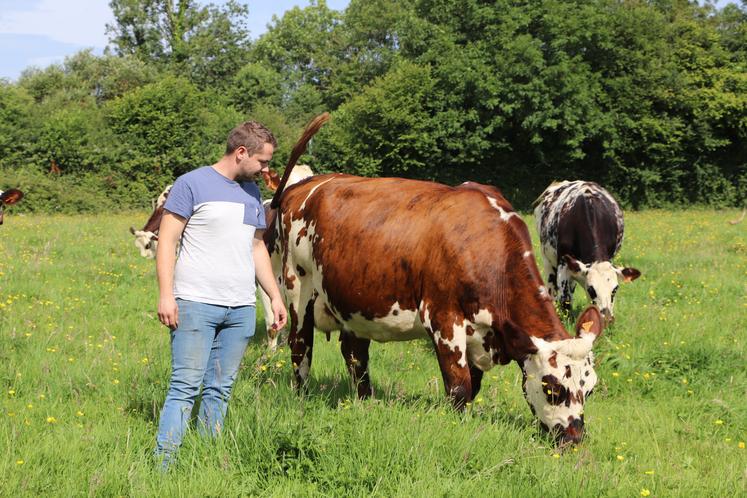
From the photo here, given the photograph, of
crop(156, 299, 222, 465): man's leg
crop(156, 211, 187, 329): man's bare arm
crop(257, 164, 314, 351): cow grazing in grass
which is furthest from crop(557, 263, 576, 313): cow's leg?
crop(156, 211, 187, 329): man's bare arm

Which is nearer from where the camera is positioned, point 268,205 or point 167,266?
point 167,266

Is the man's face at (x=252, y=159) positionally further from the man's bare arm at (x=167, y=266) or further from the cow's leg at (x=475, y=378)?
the cow's leg at (x=475, y=378)

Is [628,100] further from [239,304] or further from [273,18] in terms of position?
[273,18]

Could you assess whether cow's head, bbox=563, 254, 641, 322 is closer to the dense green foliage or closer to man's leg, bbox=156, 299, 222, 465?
man's leg, bbox=156, 299, 222, 465

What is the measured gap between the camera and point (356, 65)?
51500mm

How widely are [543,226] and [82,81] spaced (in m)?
45.1

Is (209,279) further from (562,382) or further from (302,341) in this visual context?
(562,382)

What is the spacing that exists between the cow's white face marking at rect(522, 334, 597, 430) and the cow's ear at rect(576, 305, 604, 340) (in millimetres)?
117

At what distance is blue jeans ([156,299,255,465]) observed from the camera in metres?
4.20

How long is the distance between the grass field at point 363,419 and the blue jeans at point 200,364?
0.40 ft

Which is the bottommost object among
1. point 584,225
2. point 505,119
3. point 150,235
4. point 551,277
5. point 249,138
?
point 551,277

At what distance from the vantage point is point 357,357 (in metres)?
6.35

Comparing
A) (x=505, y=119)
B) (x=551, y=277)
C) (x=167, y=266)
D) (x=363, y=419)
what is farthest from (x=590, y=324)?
(x=505, y=119)

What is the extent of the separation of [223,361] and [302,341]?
1.88 m
